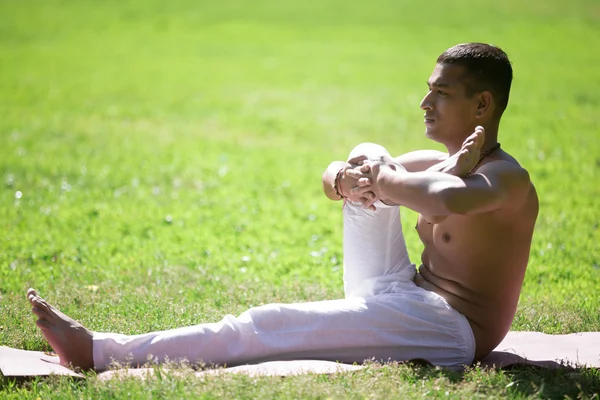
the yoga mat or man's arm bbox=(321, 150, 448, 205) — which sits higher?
man's arm bbox=(321, 150, 448, 205)

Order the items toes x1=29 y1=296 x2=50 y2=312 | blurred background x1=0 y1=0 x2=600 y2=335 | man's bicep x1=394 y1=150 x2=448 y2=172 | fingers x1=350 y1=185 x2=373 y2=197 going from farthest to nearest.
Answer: blurred background x1=0 y1=0 x2=600 y2=335
man's bicep x1=394 y1=150 x2=448 y2=172
fingers x1=350 y1=185 x2=373 y2=197
toes x1=29 y1=296 x2=50 y2=312

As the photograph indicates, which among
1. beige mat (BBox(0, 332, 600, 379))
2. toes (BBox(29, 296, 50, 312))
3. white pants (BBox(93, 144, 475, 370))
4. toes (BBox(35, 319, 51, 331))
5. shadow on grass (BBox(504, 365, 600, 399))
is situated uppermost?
toes (BBox(29, 296, 50, 312))

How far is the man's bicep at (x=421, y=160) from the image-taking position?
5.23m

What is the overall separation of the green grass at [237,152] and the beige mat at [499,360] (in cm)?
10

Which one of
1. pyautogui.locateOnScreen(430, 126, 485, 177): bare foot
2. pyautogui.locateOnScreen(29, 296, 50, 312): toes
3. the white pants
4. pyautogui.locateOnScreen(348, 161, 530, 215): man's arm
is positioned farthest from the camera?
pyautogui.locateOnScreen(29, 296, 50, 312): toes

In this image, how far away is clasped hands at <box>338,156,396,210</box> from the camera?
15.6 feet

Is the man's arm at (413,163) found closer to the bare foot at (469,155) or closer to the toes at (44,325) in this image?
the bare foot at (469,155)

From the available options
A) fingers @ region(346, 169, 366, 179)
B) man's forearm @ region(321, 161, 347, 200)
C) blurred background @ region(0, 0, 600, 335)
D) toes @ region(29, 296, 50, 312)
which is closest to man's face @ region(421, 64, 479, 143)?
fingers @ region(346, 169, 366, 179)

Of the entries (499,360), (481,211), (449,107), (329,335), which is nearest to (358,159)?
(449,107)

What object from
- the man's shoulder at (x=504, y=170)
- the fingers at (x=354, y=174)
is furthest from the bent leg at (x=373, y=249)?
the man's shoulder at (x=504, y=170)

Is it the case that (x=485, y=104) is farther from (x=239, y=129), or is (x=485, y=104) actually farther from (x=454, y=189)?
(x=239, y=129)

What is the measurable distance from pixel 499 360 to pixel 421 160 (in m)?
1.26

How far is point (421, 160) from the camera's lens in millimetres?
5293

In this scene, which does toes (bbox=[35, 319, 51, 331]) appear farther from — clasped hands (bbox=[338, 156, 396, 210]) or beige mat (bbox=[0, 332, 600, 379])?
clasped hands (bbox=[338, 156, 396, 210])
